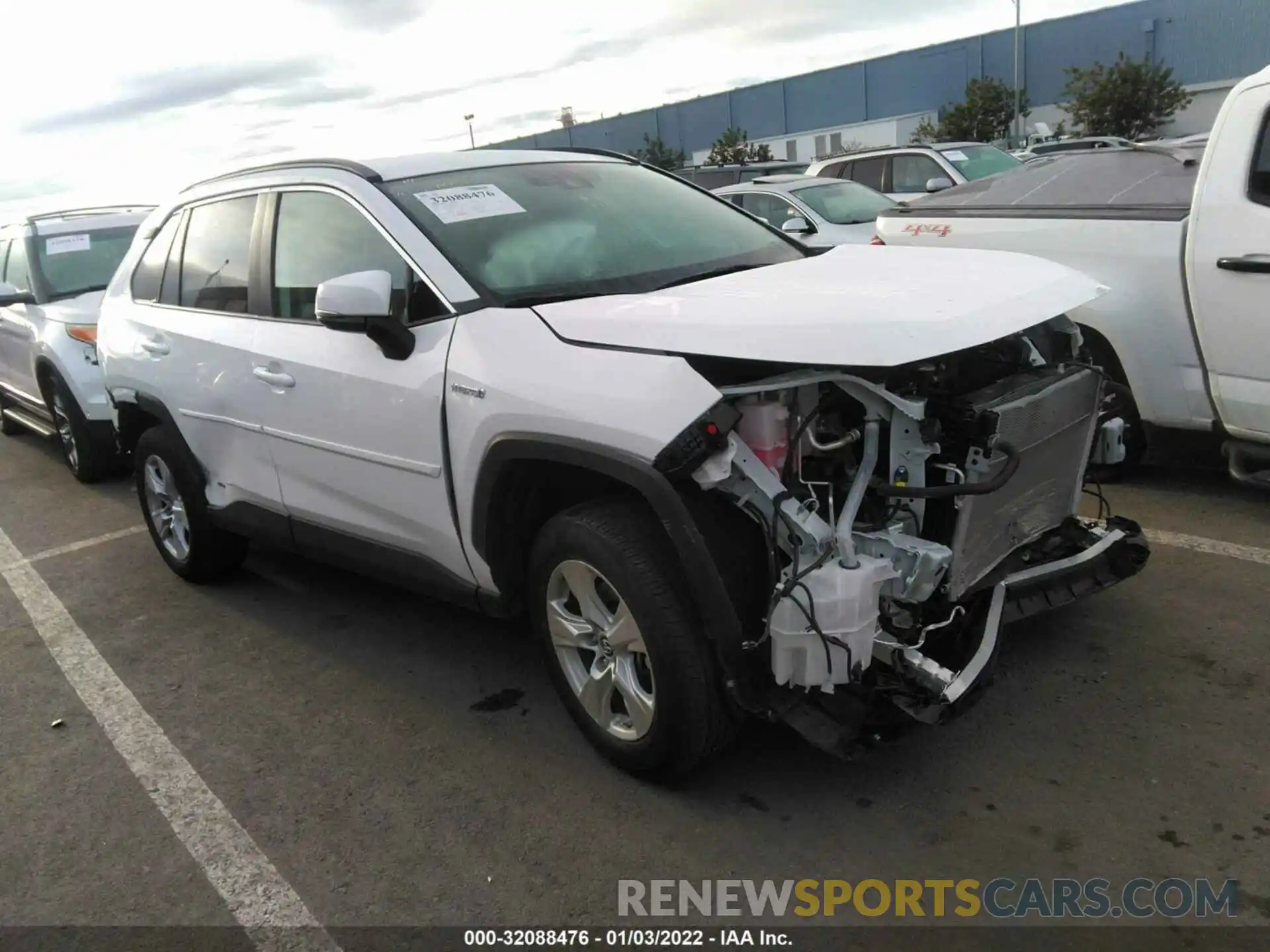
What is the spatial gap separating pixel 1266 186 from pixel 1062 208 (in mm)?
1053

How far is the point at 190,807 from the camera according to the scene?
3334mm

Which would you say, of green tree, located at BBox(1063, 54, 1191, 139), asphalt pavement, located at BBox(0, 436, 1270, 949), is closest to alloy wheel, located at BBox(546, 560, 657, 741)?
asphalt pavement, located at BBox(0, 436, 1270, 949)

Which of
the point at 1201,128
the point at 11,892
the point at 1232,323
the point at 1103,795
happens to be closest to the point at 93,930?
the point at 11,892

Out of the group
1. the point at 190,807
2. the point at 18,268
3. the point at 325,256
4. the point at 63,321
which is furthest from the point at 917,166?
the point at 190,807

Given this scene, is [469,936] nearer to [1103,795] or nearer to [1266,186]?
[1103,795]

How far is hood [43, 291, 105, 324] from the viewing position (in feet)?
23.7

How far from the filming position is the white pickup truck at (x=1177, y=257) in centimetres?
444

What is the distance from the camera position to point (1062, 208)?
210 inches

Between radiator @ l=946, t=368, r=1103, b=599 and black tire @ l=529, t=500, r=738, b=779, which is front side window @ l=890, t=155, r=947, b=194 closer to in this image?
radiator @ l=946, t=368, r=1103, b=599

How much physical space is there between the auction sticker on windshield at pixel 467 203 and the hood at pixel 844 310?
66cm

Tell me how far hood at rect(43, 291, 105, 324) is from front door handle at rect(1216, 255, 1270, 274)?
6.74 metres

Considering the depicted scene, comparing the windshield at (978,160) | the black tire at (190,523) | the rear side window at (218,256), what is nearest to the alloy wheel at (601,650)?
the rear side window at (218,256)

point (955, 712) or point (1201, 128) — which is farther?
point (1201, 128)

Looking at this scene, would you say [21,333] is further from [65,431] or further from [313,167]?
[313,167]
